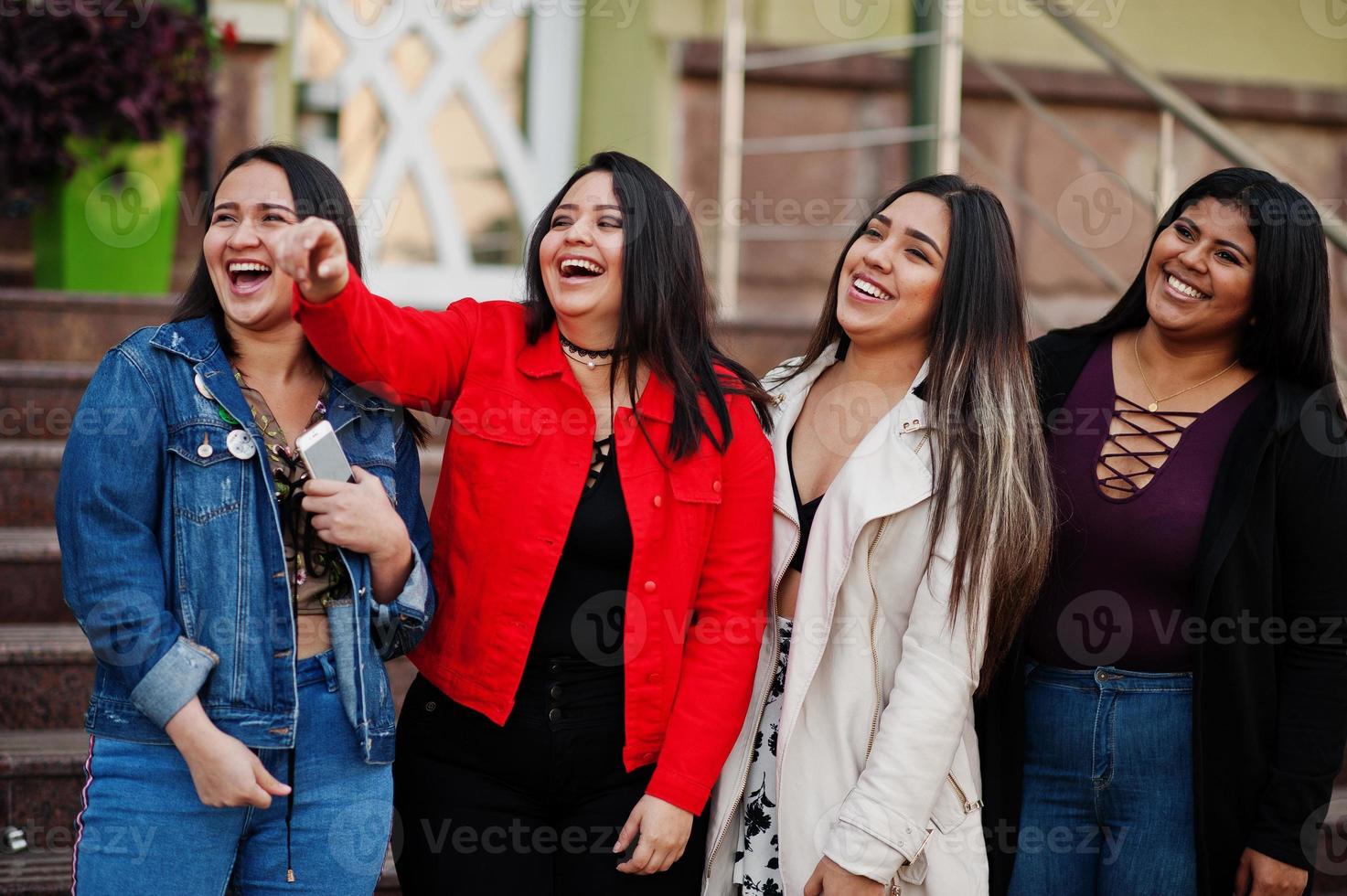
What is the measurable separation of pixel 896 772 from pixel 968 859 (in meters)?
0.25

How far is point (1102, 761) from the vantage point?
7.72ft

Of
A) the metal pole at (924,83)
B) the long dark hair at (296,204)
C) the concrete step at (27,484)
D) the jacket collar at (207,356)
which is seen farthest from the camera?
the metal pole at (924,83)

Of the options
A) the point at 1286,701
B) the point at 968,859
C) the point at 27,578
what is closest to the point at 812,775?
the point at 968,859

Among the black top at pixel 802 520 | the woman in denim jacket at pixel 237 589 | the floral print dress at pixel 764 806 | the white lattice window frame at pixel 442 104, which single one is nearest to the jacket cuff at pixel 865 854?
the floral print dress at pixel 764 806

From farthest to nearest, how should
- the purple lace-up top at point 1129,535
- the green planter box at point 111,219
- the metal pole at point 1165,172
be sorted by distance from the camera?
the green planter box at point 111,219 < the metal pole at point 1165,172 < the purple lace-up top at point 1129,535

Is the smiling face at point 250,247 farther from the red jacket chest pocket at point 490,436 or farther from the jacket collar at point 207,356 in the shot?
the red jacket chest pocket at point 490,436

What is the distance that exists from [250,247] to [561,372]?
1.84 feet

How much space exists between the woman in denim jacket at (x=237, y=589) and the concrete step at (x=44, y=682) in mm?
1296

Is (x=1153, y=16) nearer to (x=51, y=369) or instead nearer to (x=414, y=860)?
(x=51, y=369)

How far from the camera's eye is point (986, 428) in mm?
2301

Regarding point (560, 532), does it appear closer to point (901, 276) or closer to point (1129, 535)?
point (901, 276)

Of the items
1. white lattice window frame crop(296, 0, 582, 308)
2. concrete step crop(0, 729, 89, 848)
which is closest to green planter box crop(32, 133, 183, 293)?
white lattice window frame crop(296, 0, 582, 308)

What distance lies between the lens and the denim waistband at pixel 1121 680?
2355mm

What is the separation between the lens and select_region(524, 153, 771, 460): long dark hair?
7.55 feet
